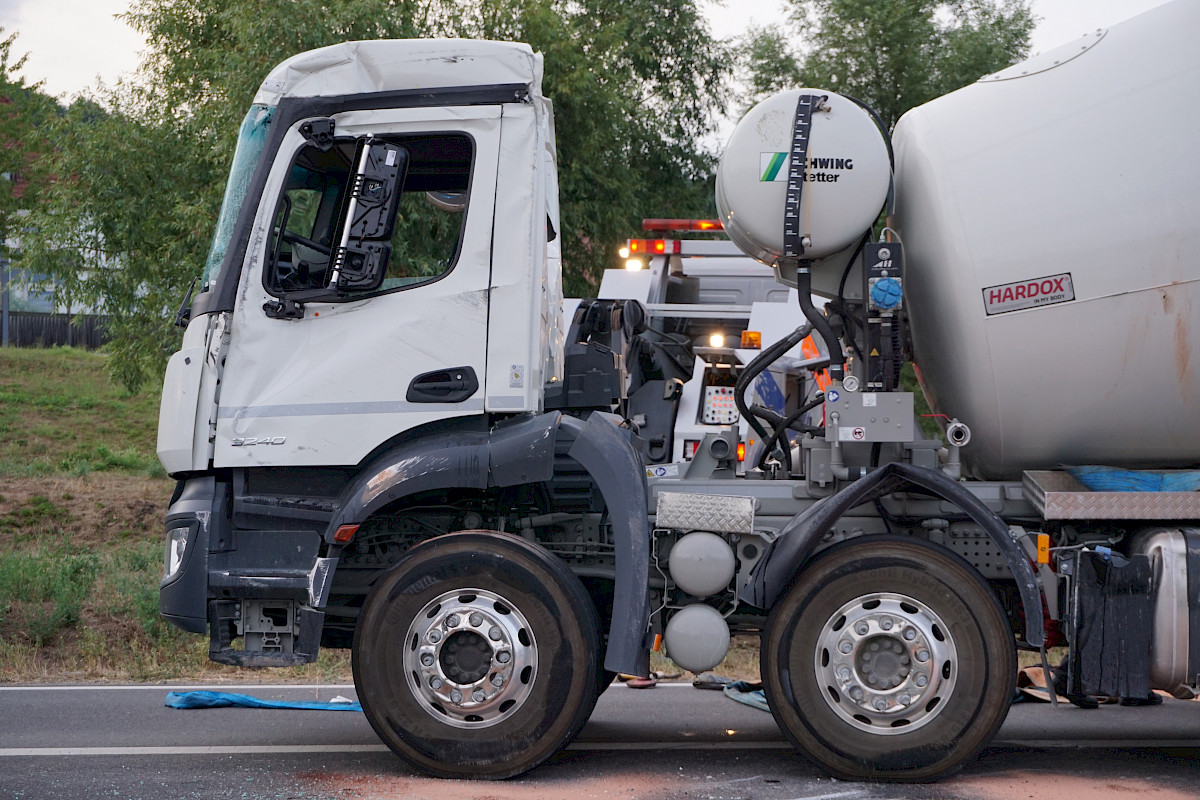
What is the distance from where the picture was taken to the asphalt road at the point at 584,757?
15.9ft

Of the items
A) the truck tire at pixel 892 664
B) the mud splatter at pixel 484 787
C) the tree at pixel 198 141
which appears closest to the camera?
the mud splatter at pixel 484 787

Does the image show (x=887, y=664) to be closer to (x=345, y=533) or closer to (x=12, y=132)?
(x=345, y=533)

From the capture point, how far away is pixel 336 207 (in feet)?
18.0

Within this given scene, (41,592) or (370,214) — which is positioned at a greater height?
(370,214)

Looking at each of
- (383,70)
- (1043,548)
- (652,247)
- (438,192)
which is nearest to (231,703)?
(438,192)

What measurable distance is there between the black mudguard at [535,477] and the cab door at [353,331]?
0.15 m

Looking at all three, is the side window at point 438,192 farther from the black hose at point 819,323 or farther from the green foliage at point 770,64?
the green foliage at point 770,64

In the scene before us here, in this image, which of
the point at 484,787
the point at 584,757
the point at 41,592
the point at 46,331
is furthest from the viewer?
the point at 46,331

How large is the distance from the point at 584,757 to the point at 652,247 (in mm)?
6694

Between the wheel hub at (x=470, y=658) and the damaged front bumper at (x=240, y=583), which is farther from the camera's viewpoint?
the damaged front bumper at (x=240, y=583)

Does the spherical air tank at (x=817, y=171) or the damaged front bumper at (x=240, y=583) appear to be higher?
the spherical air tank at (x=817, y=171)

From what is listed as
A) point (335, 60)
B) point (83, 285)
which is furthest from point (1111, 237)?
point (83, 285)

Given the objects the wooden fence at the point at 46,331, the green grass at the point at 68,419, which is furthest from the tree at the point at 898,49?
the wooden fence at the point at 46,331

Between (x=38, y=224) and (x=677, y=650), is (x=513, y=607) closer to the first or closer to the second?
(x=677, y=650)
